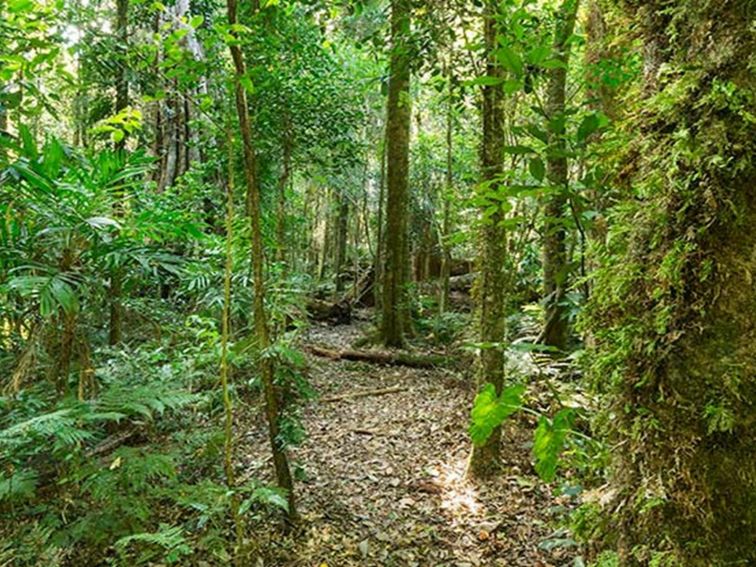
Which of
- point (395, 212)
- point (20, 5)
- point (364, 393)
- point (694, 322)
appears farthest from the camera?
point (395, 212)

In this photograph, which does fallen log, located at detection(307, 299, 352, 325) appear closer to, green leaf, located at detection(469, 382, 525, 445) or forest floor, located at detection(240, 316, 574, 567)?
forest floor, located at detection(240, 316, 574, 567)

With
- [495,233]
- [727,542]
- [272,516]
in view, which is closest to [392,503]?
[272,516]

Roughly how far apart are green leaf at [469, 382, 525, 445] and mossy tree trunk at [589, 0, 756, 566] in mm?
235

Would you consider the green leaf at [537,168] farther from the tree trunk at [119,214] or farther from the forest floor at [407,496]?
the tree trunk at [119,214]

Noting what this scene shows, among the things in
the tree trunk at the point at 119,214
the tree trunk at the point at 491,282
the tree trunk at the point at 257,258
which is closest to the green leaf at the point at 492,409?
the tree trunk at the point at 257,258

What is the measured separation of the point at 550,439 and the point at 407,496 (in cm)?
284

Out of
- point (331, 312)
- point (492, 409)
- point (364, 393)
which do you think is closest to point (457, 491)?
point (364, 393)

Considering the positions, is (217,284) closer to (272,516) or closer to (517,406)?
(272,516)

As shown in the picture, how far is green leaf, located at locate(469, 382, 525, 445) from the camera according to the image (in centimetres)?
113

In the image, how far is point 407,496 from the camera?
11.8ft

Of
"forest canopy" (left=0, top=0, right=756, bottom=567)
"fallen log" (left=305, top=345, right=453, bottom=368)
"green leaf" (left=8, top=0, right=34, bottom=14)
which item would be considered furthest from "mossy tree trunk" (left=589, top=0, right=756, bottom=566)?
"fallen log" (left=305, top=345, right=453, bottom=368)

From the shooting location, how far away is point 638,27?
42.2 inches

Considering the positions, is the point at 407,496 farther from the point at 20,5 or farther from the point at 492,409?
the point at 20,5

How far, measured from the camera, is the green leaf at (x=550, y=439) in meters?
1.05
